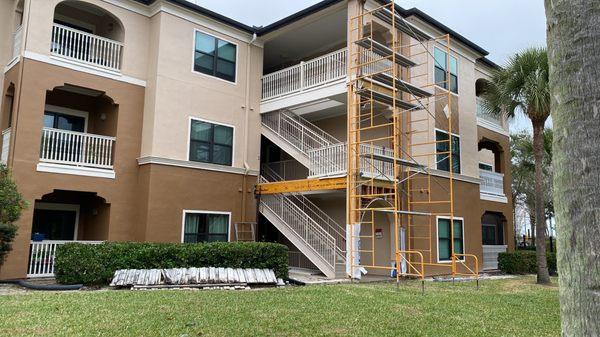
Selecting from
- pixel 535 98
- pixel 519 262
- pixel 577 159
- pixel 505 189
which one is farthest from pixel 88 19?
pixel 505 189

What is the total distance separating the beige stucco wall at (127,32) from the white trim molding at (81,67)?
5.6 inches

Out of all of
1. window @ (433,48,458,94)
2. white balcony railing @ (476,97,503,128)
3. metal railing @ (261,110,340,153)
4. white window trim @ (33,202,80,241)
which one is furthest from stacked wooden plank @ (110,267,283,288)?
white balcony railing @ (476,97,503,128)

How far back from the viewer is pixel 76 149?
15344mm

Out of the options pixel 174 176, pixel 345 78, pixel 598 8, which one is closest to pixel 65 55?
pixel 174 176

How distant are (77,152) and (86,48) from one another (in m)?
3.60

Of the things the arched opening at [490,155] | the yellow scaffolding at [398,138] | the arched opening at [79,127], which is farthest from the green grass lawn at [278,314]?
the arched opening at [490,155]

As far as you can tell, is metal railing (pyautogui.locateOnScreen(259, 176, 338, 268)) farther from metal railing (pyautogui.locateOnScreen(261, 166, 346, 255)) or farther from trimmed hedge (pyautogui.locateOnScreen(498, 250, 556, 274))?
trimmed hedge (pyautogui.locateOnScreen(498, 250, 556, 274))

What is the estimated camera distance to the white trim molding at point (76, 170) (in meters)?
14.3

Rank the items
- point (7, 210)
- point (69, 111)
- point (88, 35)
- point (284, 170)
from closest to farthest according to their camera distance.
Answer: point (7, 210) < point (88, 35) < point (69, 111) < point (284, 170)

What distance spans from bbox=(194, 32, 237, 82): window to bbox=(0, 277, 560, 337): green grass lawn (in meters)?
9.66

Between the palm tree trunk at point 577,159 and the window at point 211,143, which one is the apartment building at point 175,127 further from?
the palm tree trunk at point 577,159

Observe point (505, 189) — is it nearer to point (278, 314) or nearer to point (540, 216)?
point (540, 216)

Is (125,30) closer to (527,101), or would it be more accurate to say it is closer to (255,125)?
(255,125)

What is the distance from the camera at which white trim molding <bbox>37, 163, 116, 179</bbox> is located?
14.3 meters
